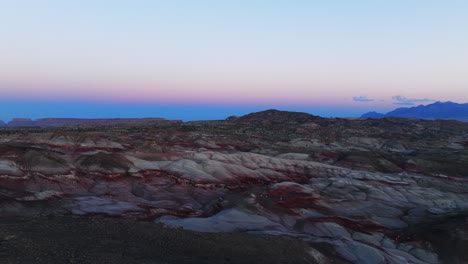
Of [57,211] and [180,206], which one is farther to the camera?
[180,206]

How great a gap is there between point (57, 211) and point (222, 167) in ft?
65.9

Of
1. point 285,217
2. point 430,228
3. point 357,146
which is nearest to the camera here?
point 430,228

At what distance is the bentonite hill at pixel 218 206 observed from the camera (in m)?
19.9

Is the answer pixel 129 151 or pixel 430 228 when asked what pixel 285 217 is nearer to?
pixel 430 228

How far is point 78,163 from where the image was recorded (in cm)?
4412

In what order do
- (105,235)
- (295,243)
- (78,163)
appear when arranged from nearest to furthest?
(105,235), (295,243), (78,163)

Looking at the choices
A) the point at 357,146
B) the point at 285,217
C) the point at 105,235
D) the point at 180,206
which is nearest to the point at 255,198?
the point at 285,217

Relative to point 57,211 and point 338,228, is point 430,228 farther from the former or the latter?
point 57,211

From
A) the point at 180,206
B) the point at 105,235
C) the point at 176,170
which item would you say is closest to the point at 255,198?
the point at 180,206

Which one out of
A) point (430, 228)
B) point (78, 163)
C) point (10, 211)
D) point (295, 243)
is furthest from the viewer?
point (78, 163)

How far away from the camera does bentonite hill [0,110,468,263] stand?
1989 cm

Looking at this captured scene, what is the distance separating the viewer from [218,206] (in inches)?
1401

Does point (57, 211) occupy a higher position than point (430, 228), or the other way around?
point (57, 211)

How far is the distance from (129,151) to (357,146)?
4836cm
